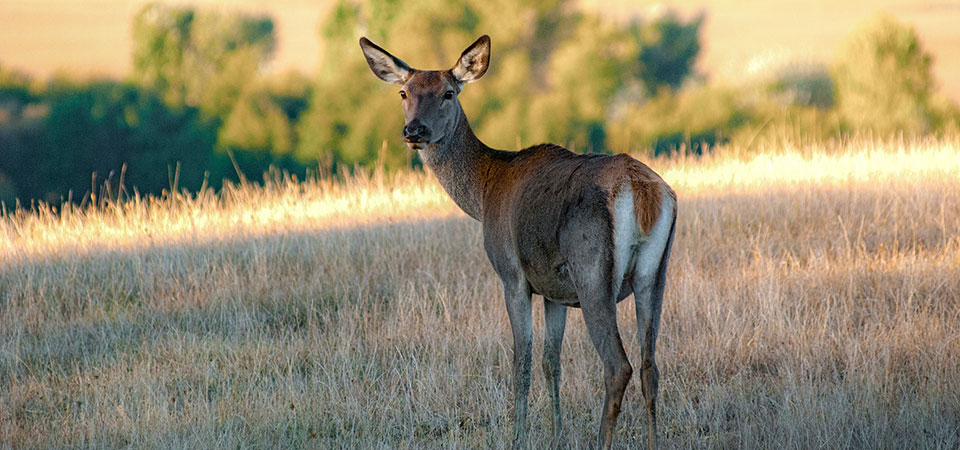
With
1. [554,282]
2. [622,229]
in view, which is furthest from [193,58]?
[622,229]

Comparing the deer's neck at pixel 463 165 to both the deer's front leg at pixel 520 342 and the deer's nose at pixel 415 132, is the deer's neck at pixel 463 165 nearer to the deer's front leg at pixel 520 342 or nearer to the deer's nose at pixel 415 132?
the deer's nose at pixel 415 132

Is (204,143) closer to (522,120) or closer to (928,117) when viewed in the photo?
(522,120)

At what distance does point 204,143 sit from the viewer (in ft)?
123

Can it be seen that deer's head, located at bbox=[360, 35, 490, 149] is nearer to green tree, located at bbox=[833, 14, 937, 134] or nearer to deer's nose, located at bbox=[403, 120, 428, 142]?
deer's nose, located at bbox=[403, 120, 428, 142]

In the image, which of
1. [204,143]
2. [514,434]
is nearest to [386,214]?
[514,434]

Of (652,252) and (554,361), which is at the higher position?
(652,252)

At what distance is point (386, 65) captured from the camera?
5730 millimetres

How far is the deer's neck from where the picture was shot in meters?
5.55

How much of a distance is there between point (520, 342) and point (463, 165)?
1291mm

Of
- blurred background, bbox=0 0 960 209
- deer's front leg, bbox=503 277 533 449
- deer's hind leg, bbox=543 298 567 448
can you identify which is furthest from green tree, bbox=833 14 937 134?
deer's front leg, bbox=503 277 533 449

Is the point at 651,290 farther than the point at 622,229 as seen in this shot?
Yes

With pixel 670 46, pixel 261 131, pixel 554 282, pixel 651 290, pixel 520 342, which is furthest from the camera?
pixel 670 46

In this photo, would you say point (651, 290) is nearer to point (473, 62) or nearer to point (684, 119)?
point (473, 62)

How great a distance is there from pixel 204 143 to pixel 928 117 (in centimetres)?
2737
